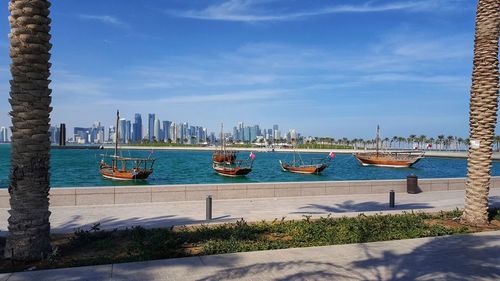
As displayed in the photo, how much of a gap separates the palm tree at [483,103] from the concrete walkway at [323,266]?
275cm

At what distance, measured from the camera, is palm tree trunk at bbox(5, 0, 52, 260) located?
7340 millimetres

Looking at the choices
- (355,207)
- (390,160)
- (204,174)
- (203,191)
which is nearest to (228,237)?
(203,191)

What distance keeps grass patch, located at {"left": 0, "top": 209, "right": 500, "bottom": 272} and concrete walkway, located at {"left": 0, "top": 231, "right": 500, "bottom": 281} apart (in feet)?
1.92

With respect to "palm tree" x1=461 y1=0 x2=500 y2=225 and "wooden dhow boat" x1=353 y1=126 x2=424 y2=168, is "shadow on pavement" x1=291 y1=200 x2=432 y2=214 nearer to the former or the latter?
"palm tree" x1=461 y1=0 x2=500 y2=225

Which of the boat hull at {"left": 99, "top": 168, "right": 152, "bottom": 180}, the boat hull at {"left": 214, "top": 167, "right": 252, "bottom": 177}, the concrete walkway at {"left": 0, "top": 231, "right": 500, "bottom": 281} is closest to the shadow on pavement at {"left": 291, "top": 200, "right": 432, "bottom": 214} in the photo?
the concrete walkway at {"left": 0, "top": 231, "right": 500, "bottom": 281}

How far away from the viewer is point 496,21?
36.6ft

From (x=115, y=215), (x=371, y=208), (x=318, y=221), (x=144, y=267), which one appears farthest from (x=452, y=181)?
(x=144, y=267)

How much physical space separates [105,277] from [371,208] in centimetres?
1130

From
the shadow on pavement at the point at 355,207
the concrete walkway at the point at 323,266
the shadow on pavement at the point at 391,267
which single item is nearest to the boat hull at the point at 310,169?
the shadow on pavement at the point at 355,207

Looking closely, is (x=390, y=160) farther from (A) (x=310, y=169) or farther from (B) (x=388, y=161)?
(A) (x=310, y=169)

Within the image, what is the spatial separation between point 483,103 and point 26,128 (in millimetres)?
10741

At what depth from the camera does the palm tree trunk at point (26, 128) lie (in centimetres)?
734

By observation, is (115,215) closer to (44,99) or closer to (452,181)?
(44,99)

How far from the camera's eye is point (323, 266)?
291 inches
